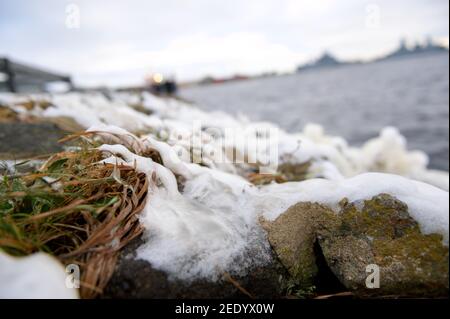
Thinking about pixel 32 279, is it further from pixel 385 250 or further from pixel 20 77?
pixel 20 77

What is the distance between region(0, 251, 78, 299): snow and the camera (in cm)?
94

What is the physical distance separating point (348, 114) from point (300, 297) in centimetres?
1288

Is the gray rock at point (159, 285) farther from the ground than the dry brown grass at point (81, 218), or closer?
closer

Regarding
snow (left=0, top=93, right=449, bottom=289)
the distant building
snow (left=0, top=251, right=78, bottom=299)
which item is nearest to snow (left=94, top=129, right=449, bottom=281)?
snow (left=0, top=93, right=449, bottom=289)

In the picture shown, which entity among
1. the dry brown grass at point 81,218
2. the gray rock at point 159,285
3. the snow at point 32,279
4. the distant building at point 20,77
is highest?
the distant building at point 20,77

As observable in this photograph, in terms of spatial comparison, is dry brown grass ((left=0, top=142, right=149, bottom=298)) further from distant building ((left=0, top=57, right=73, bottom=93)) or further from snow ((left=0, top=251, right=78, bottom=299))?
distant building ((left=0, top=57, right=73, bottom=93))

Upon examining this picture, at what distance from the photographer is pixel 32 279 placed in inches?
37.9

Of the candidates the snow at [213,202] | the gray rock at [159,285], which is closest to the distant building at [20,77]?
the snow at [213,202]

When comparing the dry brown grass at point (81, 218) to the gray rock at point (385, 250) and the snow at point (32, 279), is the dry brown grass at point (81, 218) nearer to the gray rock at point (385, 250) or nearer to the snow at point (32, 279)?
the snow at point (32, 279)

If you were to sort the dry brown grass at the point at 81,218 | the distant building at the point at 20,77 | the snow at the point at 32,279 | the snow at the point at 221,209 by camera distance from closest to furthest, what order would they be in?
1. the snow at the point at 32,279
2. the dry brown grass at the point at 81,218
3. the snow at the point at 221,209
4. the distant building at the point at 20,77

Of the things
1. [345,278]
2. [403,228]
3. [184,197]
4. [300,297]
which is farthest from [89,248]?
[403,228]

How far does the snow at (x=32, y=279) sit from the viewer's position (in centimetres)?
94

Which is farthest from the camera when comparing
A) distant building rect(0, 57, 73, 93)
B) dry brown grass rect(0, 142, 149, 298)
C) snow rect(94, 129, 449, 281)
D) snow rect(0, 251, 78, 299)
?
distant building rect(0, 57, 73, 93)
